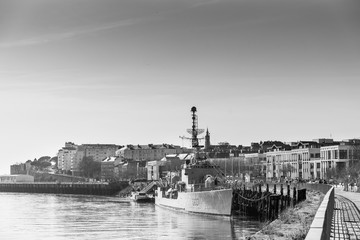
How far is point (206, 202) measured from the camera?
6762 cm

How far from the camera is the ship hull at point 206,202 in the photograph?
63.0 metres

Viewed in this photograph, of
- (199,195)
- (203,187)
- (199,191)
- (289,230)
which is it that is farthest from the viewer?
(203,187)

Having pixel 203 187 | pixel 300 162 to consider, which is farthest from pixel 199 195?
pixel 300 162

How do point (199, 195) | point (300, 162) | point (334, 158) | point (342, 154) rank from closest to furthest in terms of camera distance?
point (199, 195) < point (342, 154) < point (334, 158) < point (300, 162)

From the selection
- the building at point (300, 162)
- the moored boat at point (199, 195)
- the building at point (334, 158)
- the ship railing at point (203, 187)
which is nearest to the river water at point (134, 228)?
the moored boat at point (199, 195)

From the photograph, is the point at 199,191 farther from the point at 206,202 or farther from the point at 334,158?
the point at 334,158

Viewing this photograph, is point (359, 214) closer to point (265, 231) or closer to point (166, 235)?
point (265, 231)

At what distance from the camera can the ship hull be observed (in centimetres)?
6299

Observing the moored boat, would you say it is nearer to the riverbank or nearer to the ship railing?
the ship railing

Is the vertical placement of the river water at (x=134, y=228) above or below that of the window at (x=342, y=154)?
below

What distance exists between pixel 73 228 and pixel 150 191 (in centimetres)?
8795

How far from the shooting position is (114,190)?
19150cm

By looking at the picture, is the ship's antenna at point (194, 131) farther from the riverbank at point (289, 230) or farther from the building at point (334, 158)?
the building at point (334, 158)

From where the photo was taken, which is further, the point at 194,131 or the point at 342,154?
the point at 342,154
